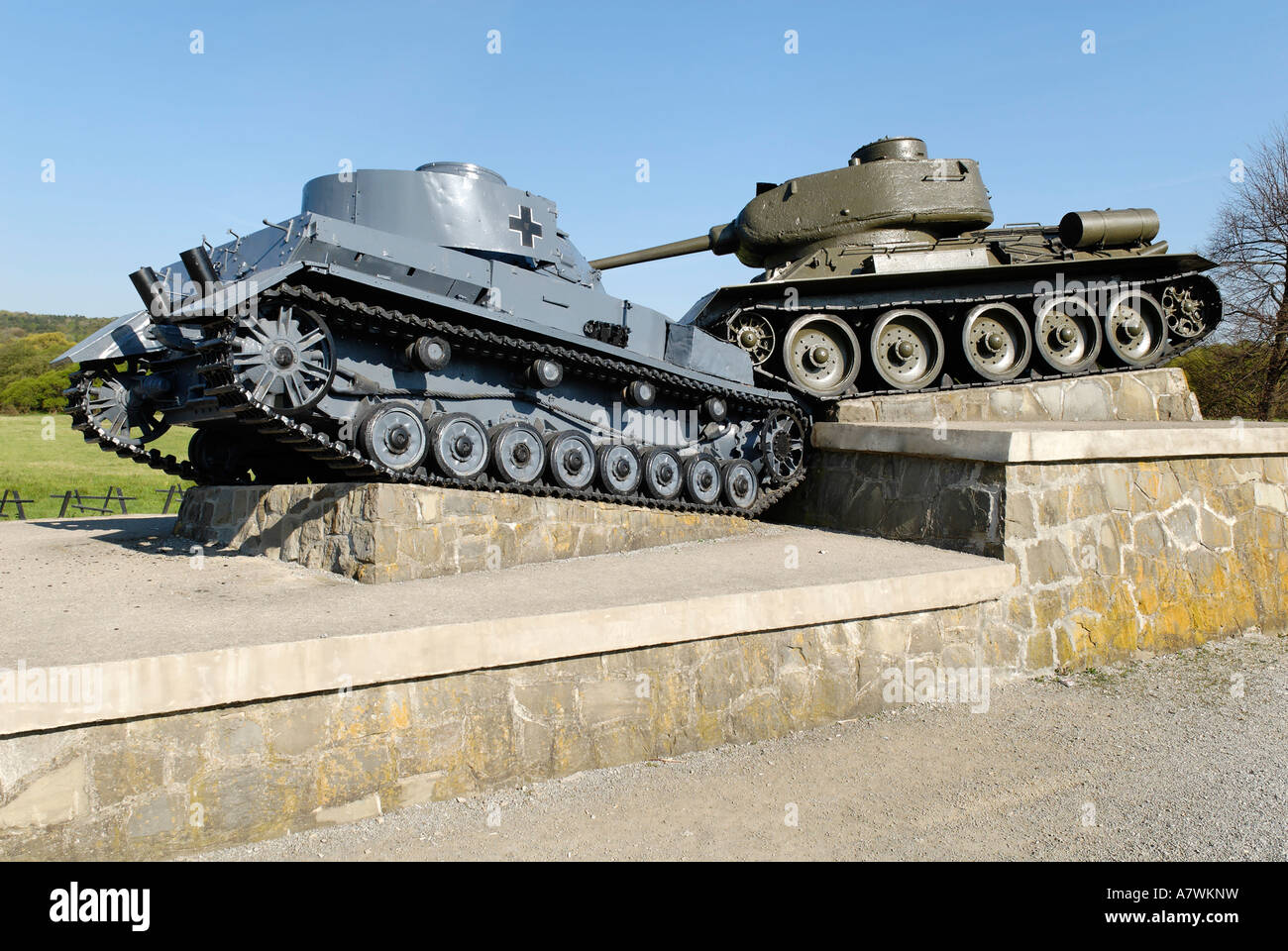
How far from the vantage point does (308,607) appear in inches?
241

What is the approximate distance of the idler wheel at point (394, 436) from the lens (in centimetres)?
764

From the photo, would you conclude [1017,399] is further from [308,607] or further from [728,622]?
[308,607]

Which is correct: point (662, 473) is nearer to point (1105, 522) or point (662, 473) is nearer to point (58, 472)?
point (1105, 522)

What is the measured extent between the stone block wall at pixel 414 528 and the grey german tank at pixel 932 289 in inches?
139

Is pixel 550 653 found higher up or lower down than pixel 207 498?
lower down

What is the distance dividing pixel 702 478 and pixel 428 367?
3.43 metres

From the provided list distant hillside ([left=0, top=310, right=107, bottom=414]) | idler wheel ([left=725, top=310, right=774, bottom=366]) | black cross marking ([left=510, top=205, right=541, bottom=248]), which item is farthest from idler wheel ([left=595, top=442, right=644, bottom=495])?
distant hillside ([left=0, top=310, right=107, bottom=414])

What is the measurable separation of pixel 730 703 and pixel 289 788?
116 inches

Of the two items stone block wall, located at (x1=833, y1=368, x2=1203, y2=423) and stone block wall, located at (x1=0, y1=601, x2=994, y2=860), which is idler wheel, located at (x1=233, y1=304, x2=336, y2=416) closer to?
stone block wall, located at (x1=0, y1=601, x2=994, y2=860)

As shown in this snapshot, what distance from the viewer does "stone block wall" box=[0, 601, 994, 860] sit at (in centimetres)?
441

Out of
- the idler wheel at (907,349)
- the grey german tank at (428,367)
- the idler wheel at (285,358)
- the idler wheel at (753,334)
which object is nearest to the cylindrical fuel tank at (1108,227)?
the idler wheel at (907,349)

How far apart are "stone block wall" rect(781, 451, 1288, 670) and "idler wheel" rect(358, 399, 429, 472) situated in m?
5.10
